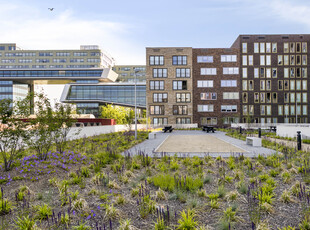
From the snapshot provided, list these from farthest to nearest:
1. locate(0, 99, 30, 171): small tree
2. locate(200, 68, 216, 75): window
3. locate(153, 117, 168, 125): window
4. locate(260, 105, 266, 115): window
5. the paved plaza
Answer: locate(260, 105, 266, 115): window, locate(153, 117, 168, 125): window, locate(200, 68, 216, 75): window, the paved plaza, locate(0, 99, 30, 171): small tree

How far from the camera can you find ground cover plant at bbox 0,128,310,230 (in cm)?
520

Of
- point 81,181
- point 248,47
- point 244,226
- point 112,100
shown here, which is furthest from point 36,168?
point 112,100

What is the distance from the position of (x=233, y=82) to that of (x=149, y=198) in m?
60.2

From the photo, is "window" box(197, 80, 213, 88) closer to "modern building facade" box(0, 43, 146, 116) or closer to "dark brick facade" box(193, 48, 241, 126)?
"dark brick facade" box(193, 48, 241, 126)

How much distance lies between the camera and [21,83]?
9862 cm

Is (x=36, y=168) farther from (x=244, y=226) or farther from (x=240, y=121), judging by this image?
(x=240, y=121)

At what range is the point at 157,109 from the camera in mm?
63094

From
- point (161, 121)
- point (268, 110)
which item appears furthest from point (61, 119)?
point (268, 110)

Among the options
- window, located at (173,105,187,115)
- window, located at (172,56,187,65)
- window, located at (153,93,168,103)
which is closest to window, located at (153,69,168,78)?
window, located at (172,56,187,65)

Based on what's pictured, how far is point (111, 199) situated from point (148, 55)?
192 ft

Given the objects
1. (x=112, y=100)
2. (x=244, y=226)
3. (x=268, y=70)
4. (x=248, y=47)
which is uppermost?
(x=248, y=47)

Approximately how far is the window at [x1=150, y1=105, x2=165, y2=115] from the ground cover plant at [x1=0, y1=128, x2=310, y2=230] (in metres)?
52.6

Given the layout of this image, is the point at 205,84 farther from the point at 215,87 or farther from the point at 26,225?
the point at 26,225

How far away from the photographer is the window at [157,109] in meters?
63.0
